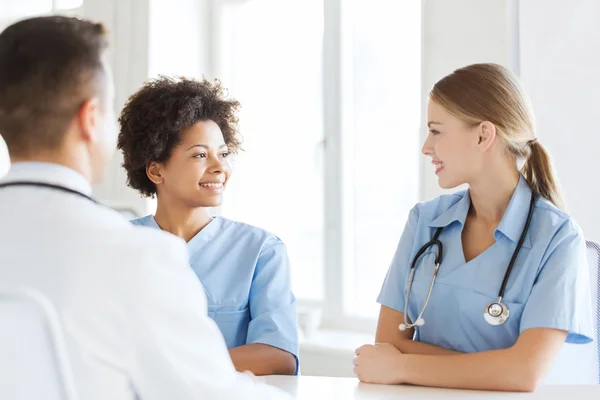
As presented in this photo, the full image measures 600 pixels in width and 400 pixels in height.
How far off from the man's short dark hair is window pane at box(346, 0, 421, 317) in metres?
2.05

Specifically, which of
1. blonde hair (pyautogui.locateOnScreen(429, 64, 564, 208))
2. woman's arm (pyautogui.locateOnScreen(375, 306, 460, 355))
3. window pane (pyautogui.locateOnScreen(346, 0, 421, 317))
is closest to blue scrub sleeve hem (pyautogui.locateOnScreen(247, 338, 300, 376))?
woman's arm (pyautogui.locateOnScreen(375, 306, 460, 355))

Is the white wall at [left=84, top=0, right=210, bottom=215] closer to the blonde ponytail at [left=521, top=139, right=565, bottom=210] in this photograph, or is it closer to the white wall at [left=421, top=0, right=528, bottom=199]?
the white wall at [left=421, top=0, right=528, bottom=199]

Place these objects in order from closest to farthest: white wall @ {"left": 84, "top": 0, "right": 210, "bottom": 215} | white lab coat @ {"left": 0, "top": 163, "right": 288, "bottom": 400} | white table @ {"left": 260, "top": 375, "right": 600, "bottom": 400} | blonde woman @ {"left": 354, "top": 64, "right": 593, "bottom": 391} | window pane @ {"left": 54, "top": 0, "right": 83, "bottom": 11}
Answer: white lab coat @ {"left": 0, "top": 163, "right": 288, "bottom": 400}
white table @ {"left": 260, "top": 375, "right": 600, "bottom": 400}
blonde woman @ {"left": 354, "top": 64, "right": 593, "bottom": 391}
white wall @ {"left": 84, "top": 0, "right": 210, "bottom": 215}
window pane @ {"left": 54, "top": 0, "right": 83, "bottom": 11}

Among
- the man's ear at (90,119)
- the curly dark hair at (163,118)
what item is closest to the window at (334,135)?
the curly dark hair at (163,118)

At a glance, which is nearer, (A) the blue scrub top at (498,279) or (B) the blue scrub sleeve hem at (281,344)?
(A) the blue scrub top at (498,279)

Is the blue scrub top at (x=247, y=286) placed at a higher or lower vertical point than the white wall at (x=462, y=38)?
lower

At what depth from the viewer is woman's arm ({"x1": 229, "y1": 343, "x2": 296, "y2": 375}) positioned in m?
1.66

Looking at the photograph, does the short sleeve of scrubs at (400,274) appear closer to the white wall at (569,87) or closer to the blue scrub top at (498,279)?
the blue scrub top at (498,279)

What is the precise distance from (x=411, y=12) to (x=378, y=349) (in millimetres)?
1746

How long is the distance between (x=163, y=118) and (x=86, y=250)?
1.20m

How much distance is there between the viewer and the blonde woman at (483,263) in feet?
4.75

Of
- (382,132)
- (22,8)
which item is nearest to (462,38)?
(382,132)

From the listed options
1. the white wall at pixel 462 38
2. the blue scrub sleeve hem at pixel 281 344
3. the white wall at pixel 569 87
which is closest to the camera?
the blue scrub sleeve hem at pixel 281 344

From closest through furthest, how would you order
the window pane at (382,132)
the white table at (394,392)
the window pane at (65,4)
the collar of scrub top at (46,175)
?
the collar of scrub top at (46,175), the white table at (394,392), the window pane at (382,132), the window pane at (65,4)
